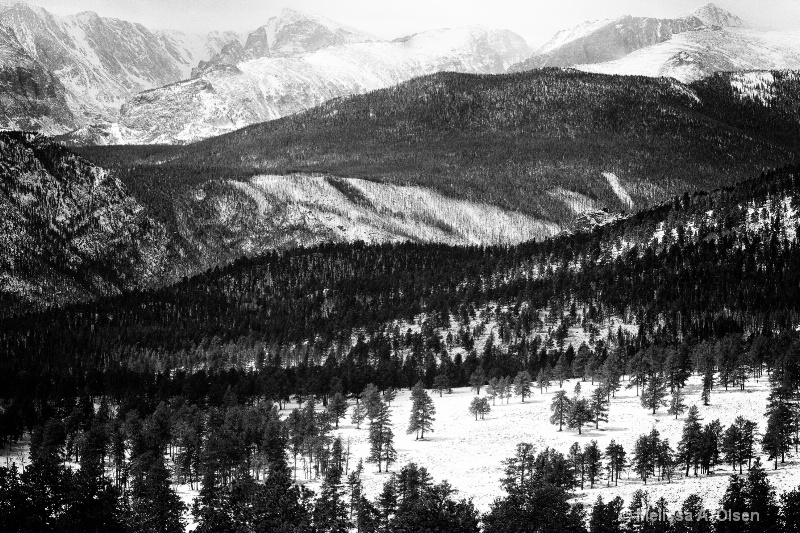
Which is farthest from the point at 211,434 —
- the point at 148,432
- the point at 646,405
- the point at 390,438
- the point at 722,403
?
the point at 722,403

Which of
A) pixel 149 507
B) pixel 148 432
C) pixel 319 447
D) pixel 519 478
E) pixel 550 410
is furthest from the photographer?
pixel 550 410

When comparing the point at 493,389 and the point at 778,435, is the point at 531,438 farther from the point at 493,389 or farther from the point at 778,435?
the point at 778,435

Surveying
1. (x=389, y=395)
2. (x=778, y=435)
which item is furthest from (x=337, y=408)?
(x=778, y=435)

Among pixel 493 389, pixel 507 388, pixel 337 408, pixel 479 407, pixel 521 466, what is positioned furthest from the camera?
pixel 507 388

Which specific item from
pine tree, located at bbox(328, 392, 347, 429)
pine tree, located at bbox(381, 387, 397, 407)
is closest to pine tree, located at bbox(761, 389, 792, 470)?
pine tree, located at bbox(328, 392, 347, 429)

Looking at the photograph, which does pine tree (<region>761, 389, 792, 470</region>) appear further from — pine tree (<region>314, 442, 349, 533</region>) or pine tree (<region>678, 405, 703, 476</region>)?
pine tree (<region>314, 442, 349, 533</region>)

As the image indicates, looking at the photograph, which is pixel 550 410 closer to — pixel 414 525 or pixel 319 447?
pixel 319 447
